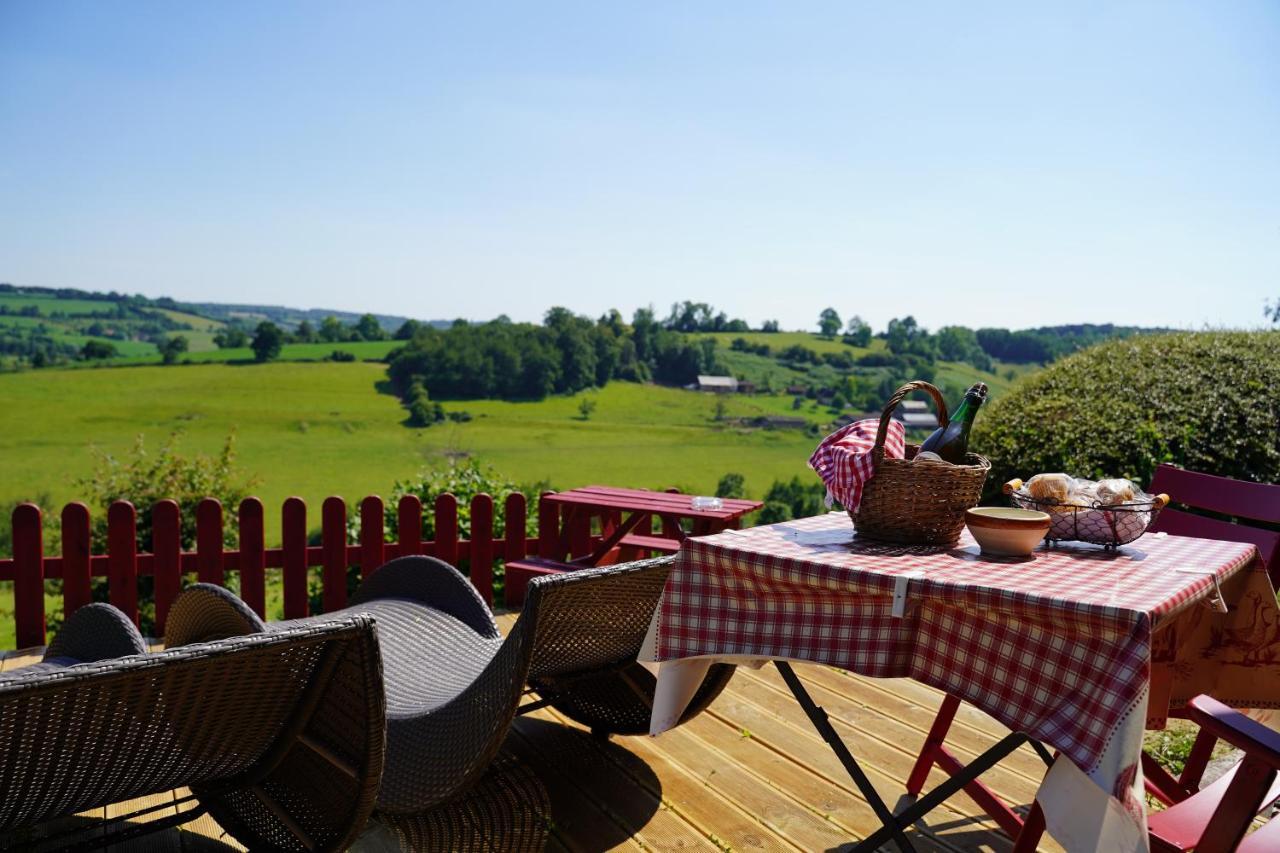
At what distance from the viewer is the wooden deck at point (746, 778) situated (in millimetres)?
2795

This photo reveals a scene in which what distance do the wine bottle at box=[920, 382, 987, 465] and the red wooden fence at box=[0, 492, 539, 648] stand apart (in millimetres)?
3766

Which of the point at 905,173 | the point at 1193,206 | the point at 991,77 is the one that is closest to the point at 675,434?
the point at 905,173

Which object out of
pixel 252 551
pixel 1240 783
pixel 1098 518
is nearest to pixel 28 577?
pixel 252 551

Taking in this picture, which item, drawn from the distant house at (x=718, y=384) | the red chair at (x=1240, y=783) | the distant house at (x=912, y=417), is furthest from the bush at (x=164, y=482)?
the distant house at (x=718, y=384)

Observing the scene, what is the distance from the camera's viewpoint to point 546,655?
2.77 meters

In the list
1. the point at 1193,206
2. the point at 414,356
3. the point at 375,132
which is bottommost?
the point at 414,356

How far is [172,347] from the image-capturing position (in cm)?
5594

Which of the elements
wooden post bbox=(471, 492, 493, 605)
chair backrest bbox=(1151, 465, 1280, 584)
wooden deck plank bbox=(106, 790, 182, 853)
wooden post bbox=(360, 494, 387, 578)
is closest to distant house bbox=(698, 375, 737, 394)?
wooden post bbox=(471, 492, 493, 605)

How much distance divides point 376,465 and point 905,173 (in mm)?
37829

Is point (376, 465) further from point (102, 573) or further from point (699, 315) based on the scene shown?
point (102, 573)

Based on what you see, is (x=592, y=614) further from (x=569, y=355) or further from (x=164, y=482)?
(x=569, y=355)

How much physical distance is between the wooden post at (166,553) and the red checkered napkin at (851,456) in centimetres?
384

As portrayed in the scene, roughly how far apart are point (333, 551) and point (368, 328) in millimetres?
52548

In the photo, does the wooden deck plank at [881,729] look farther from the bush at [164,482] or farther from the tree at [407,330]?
the tree at [407,330]
